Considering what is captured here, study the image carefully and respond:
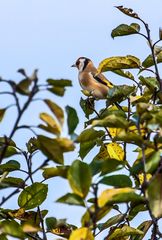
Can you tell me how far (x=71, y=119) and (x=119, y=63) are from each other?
176 centimetres

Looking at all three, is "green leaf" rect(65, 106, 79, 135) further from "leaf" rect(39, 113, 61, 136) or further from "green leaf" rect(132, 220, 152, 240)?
"green leaf" rect(132, 220, 152, 240)

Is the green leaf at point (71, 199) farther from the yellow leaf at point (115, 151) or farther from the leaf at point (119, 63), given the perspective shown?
the leaf at point (119, 63)

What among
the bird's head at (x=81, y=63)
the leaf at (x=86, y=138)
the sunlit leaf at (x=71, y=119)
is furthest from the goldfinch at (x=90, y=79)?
the sunlit leaf at (x=71, y=119)

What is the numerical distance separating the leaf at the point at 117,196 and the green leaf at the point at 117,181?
0.07 metres

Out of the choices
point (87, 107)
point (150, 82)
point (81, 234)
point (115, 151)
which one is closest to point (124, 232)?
point (115, 151)

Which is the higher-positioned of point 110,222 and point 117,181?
point 117,181

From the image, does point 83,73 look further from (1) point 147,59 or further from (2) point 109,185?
(2) point 109,185

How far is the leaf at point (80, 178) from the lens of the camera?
2031 millimetres

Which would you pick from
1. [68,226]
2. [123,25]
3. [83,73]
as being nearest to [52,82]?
[68,226]

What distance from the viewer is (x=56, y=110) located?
2162mm

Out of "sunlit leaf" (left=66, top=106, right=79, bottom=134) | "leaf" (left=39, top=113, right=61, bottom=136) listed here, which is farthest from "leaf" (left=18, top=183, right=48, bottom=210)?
"leaf" (left=39, top=113, right=61, bottom=136)

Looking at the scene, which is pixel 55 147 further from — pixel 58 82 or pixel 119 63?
pixel 119 63

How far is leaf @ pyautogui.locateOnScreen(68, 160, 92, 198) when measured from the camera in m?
2.03

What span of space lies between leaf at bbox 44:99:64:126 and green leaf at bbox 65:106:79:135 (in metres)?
0.07
